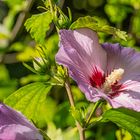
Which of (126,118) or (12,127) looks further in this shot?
(126,118)

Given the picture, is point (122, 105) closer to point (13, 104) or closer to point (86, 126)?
point (86, 126)

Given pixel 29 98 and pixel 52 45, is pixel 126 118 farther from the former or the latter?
pixel 52 45

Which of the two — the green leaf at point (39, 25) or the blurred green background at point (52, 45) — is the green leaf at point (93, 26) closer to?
the green leaf at point (39, 25)

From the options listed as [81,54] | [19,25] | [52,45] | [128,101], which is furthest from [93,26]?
[19,25]

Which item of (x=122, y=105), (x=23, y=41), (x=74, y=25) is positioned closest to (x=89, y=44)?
(x=74, y=25)

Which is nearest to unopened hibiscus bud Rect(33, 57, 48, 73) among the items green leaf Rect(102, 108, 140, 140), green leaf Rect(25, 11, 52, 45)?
green leaf Rect(25, 11, 52, 45)

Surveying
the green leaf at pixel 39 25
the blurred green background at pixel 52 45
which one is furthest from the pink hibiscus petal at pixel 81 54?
the blurred green background at pixel 52 45
